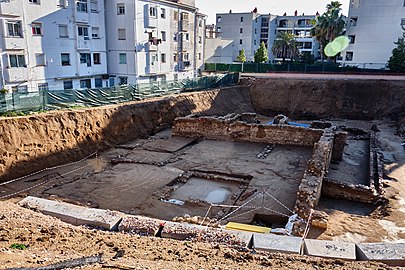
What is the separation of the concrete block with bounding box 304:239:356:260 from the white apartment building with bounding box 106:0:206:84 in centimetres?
2659

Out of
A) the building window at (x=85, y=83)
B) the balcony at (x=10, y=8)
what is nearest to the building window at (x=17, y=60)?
the balcony at (x=10, y=8)

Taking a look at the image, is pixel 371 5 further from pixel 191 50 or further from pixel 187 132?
pixel 187 132

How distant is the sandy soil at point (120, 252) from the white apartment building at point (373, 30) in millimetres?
38693

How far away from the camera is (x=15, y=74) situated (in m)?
23.0

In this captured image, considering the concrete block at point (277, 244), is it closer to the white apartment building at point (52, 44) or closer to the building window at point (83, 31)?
the white apartment building at point (52, 44)

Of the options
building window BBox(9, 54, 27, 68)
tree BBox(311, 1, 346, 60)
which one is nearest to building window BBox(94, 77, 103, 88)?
building window BBox(9, 54, 27, 68)

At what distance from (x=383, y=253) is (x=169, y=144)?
48.9 ft

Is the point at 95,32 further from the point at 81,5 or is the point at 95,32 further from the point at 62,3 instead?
the point at 62,3

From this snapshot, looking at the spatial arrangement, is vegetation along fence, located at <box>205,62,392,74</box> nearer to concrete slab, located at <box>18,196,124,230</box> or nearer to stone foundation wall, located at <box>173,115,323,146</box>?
stone foundation wall, located at <box>173,115,323,146</box>

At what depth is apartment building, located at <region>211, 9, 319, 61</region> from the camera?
60250 mm

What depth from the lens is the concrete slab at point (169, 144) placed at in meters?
18.8

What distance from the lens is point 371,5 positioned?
38.0m

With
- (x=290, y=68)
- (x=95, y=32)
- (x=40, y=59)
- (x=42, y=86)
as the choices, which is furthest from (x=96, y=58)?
(x=290, y=68)

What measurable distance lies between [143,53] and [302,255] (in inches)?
1092
